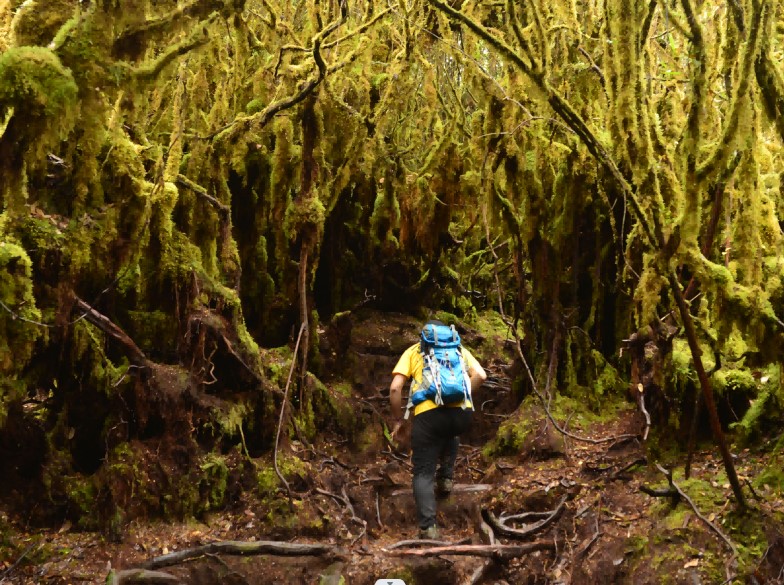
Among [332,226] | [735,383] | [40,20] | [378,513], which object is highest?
[40,20]

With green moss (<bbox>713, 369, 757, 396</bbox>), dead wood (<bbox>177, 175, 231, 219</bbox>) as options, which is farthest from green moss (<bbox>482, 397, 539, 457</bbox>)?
dead wood (<bbox>177, 175, 231, 219</bbox>)

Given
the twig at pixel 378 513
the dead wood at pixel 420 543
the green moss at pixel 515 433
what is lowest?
the twig at pixel 378 513

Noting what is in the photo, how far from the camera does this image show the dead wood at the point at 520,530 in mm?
5324

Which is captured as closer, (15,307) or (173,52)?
(173,52)

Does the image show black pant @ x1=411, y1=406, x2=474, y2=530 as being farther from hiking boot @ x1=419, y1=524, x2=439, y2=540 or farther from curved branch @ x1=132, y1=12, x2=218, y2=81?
curved branch @ x1=132, y1=12, x2=218, y2=81

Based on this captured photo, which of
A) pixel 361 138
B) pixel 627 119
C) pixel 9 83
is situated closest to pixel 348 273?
pixel 361 138

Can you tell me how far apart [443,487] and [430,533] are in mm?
869

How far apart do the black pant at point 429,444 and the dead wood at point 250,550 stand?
82 centimetres

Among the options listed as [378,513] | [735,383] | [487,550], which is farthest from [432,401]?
[735,383]

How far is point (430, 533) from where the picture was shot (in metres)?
5.59

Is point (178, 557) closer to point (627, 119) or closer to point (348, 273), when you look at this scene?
point (627, 119)

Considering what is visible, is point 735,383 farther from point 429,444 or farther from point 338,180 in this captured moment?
point 338,180

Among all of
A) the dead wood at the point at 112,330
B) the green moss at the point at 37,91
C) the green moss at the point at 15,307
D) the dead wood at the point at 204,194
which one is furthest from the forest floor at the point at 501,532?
the green moss at the point at 37,91

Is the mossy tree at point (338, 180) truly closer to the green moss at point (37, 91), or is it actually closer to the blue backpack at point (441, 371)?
the green moss at point (37, 91)
